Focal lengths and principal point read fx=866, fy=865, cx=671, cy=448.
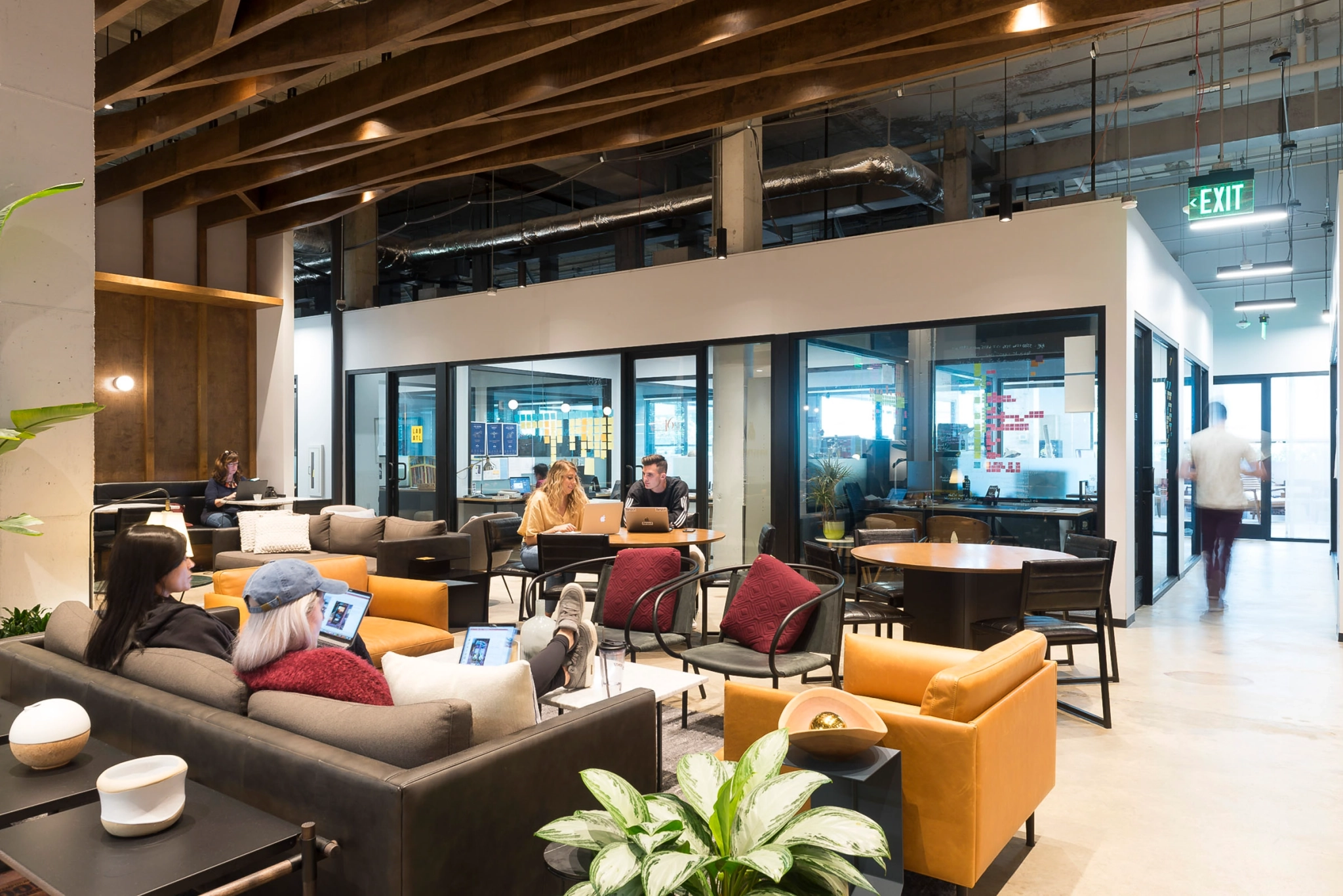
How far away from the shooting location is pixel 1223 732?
4285mm

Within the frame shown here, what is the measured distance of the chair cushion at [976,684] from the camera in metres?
2.51

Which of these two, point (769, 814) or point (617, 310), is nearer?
point (769, 814)

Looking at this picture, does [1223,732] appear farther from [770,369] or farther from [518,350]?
[518,350]

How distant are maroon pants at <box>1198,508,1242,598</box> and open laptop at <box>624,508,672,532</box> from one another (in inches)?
193

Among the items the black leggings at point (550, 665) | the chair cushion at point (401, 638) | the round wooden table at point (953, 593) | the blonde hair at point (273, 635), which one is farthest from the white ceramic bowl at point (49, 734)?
the round wooden table at point (953, 593)

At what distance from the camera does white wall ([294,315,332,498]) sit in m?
12.2

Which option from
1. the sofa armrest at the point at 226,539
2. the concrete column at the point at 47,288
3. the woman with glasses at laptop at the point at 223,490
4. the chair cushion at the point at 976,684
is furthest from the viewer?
the woman with glasses at laptop at the point at 223,490

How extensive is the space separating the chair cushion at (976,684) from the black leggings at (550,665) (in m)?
1.27

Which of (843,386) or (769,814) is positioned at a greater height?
(843,386)

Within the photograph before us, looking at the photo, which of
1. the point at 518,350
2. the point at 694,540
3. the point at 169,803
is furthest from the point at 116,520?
the point at 169,803

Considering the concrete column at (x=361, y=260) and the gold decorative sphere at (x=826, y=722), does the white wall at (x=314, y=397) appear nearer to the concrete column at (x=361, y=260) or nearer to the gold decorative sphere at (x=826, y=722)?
the concrete column at (x=361, y=260)

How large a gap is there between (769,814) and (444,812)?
2.94ft

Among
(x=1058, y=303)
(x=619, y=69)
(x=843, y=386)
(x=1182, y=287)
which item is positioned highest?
(x=619, y=69)

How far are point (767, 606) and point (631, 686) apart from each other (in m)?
1.07
